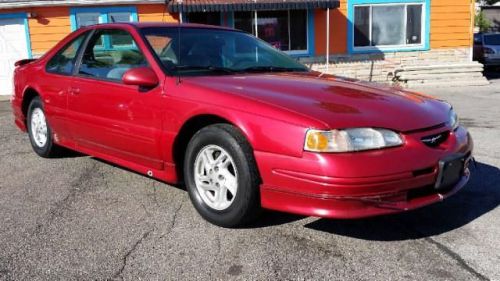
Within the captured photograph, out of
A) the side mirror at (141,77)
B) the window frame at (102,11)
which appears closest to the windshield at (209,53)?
the side mirror at (141,77)

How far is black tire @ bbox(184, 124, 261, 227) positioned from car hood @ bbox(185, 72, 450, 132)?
0.30m

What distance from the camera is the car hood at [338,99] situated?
3271 mm

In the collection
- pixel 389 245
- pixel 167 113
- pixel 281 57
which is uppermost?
pixel 281 57

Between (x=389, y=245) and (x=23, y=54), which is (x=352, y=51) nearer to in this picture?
(x=23, y=54)

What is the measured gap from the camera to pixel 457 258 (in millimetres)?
3168

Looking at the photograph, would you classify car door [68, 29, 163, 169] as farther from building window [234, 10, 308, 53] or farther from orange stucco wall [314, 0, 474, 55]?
orange stucco wall [314, 0, 474, 55]

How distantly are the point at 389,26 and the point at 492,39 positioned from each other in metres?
7.01

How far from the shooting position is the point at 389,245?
3.39 m

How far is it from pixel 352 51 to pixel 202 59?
1208 cm

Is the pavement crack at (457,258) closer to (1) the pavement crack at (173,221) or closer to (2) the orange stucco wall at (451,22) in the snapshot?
(1) the pavement crack at (173,221)

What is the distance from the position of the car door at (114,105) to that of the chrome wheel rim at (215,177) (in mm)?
470

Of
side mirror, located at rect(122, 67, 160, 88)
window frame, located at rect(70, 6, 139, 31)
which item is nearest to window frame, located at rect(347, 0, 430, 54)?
window frame, located at rect(70, 6, 139, 31)

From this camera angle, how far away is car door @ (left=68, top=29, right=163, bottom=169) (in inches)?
163

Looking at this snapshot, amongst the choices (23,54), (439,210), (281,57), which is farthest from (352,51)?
(439,210)
